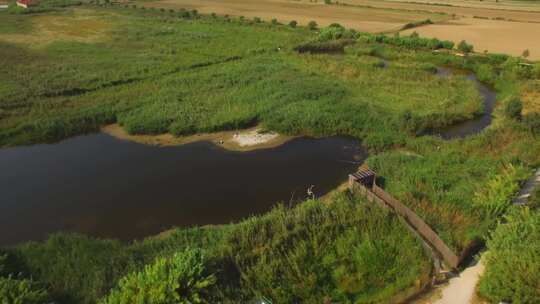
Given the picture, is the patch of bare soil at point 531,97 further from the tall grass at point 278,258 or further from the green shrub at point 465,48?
the tall grass at point 278,258

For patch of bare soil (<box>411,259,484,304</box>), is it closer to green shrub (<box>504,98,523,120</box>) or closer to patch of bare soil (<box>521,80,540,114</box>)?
green shrub (<box>504,98,523,120</box>)

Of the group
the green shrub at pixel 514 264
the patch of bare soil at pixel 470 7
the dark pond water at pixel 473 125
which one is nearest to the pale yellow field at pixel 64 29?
the dark pond water at pixel 473 125

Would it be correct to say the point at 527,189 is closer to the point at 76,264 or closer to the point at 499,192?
the point at 499,192

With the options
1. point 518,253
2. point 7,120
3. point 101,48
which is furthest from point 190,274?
point 101,48

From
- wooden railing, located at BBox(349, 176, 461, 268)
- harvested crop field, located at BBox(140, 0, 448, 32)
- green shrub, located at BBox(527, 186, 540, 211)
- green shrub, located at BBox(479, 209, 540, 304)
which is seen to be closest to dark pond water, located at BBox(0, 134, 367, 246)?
wooden railing, located at BBox(349, 176, 461, 268)

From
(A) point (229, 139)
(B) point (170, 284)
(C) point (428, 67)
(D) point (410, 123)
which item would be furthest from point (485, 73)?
(B) point (170, 284)
